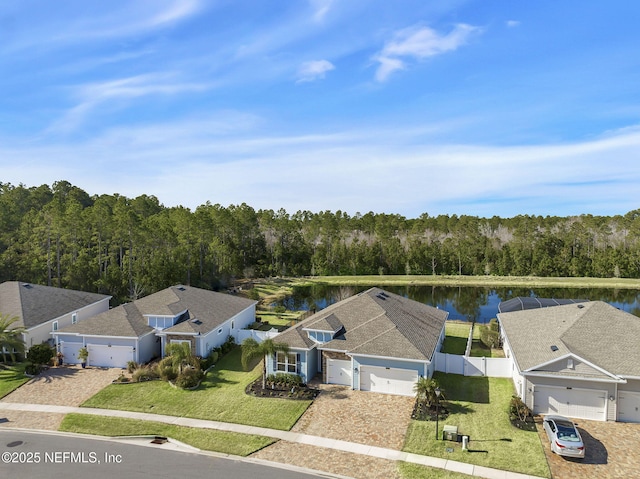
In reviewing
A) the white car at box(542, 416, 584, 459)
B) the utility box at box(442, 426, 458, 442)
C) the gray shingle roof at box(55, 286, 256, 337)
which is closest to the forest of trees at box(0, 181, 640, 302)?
the gray shingle roof at box(55, 286, 256, 337)

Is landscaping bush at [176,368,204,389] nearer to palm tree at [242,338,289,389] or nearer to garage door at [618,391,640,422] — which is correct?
palm tree at [242,338,289,389]

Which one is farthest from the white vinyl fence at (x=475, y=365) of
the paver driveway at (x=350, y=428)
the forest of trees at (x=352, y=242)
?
the forest of trees at (x=352, y=242)

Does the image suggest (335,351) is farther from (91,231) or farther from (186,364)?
(91,231)

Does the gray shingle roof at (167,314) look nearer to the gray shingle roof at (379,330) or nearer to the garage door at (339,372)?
the gray shingle roof at (379,330)

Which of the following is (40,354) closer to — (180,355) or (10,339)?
(10,339)

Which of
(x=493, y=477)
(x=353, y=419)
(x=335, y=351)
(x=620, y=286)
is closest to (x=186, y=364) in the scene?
(x=335, y=351)

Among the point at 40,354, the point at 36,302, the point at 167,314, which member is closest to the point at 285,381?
the point at 167,314
